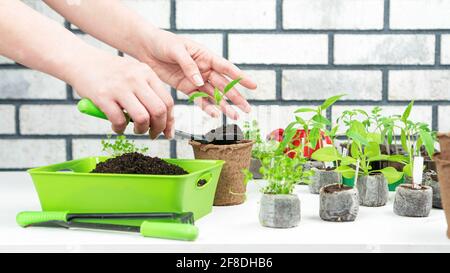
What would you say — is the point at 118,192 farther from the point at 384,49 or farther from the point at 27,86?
the point at 384,49

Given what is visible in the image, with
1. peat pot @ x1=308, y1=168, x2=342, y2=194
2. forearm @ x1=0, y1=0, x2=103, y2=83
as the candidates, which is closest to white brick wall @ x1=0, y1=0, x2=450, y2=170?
peat pot @ x1=308, y1=168, x2=342, y2=194

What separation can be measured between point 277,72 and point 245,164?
0.84 metres

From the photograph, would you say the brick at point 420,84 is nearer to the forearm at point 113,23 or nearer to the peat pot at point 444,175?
the forearm at point 113,23

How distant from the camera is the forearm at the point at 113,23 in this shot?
1.56 metres

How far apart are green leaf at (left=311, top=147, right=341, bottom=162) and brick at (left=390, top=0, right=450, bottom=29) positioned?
1.00 metres

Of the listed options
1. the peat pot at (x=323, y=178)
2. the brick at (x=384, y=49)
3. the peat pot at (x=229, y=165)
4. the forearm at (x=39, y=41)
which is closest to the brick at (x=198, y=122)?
the peat pot at (x=229, y=165)

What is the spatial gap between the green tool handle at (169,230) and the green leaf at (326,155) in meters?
0.32

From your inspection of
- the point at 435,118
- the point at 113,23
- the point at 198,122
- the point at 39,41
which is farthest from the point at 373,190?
the point at 435,118

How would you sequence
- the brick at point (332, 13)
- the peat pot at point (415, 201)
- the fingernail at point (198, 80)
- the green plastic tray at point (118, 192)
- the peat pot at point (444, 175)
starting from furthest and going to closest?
the brick at point (332, 13) < the fingernail at point (198, 80) < the peat pot at point (415, 201) < the green plastic tray at point (118, 192) < the peat pot at point (444, 175)

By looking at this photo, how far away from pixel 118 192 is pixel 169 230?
0.14 m

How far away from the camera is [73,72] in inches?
43.0

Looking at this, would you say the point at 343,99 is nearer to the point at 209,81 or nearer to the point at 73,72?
the point at 209,81

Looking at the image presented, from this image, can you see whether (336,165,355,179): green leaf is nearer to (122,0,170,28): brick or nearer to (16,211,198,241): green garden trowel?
(16,211,198,241): green garden trowel

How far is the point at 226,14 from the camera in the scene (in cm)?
198
